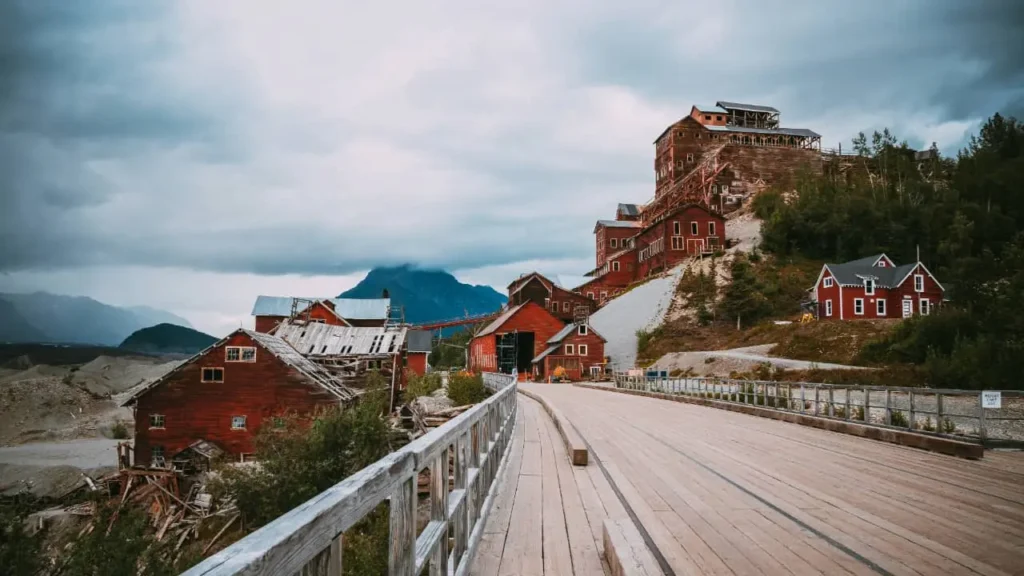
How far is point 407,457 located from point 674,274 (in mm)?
72197

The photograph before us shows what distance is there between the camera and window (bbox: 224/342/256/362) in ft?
104

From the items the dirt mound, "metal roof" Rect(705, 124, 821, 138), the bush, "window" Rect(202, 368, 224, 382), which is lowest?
the dirt mound

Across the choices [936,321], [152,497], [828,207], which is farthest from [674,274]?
[152,497]

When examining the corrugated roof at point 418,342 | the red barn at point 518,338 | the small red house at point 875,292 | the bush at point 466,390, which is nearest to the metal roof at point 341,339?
the bush at point 466,390

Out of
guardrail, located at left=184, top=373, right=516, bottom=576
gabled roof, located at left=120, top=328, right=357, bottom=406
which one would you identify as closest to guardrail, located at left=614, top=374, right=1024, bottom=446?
guardrail, located at left=184, top=373, right=516, bottom=576

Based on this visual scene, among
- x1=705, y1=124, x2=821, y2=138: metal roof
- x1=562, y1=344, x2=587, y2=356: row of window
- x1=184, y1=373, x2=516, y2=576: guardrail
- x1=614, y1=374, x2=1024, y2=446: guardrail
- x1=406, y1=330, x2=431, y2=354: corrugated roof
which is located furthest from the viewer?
x1=705, y1=124, x2=821, y2=138: metal roof

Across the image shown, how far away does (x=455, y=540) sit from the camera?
4.50m

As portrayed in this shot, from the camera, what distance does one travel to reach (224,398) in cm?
3142

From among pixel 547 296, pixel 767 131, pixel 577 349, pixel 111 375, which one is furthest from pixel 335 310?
pixel 767 131

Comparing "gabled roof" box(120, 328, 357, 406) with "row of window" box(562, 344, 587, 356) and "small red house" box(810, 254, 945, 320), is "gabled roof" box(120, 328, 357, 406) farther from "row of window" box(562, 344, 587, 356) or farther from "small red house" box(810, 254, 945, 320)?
"small red house" box(810, 254, 945, 320)

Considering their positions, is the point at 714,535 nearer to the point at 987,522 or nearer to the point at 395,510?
the point at 987,522

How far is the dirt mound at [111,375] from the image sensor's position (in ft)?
209

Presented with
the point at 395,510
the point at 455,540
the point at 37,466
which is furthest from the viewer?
the point at 37,466

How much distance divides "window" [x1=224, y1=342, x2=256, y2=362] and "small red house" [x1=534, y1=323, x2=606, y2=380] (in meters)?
29.4
